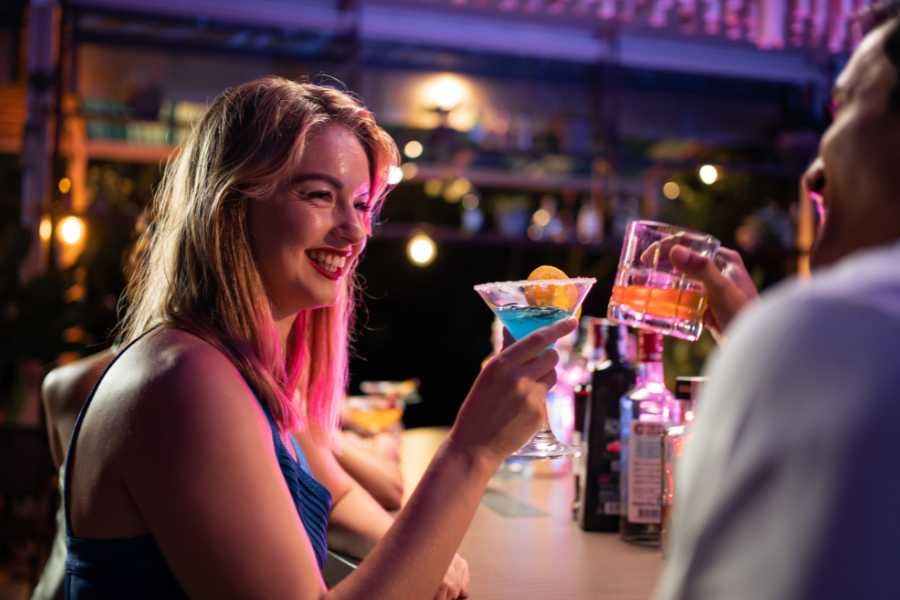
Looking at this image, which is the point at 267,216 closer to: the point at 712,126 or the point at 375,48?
the point at 375,48

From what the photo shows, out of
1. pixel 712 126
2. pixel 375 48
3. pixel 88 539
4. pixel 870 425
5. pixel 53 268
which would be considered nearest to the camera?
pixel 870 425

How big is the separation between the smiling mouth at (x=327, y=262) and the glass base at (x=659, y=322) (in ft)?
1.29

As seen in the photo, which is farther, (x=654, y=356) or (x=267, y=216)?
(x=654, y=356)

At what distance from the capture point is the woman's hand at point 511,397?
1.15m

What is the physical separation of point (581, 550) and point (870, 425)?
3.82 ft

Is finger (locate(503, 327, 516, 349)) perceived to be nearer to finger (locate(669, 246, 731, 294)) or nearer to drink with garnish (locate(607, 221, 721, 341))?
drink with garnish (locate(607, 221, 721, 341))

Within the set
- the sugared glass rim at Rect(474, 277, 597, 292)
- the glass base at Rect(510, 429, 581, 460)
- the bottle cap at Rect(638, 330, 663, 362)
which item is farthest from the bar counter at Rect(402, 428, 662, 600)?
the sugared glass rim at Rect(474, 277, 597, 292)

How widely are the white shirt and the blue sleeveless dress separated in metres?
0.84

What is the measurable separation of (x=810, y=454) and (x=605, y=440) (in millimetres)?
1239

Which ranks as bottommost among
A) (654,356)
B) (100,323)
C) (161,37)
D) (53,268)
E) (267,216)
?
(100,323)

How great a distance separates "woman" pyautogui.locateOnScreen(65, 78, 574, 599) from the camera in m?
1.13

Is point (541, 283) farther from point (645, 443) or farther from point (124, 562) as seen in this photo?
point (124, 562)

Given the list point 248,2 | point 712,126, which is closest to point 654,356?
point 248,2

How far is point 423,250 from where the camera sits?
556 cm
